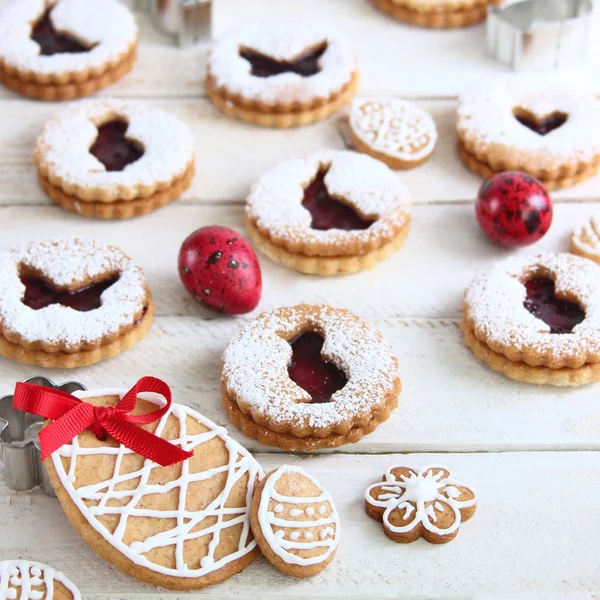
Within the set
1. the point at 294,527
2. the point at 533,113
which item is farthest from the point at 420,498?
the point at 533,113

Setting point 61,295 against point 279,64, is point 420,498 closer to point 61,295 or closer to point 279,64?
point 61,295

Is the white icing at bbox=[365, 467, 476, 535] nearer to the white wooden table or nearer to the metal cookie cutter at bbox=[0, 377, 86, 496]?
the white wooden table

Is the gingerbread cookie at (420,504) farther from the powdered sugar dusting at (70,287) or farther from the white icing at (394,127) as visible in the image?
the white icing at (394,127)

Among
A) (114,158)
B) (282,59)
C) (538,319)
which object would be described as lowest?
(538,319)

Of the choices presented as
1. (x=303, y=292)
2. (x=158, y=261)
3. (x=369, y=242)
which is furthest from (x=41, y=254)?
(x=369, y=242)

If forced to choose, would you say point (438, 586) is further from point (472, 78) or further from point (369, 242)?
point (472, 78)

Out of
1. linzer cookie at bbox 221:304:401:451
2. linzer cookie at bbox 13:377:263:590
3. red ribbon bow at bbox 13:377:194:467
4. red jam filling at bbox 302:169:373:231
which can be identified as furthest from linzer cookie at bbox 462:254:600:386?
red ribbon bow at bbox 13:377:194:467
